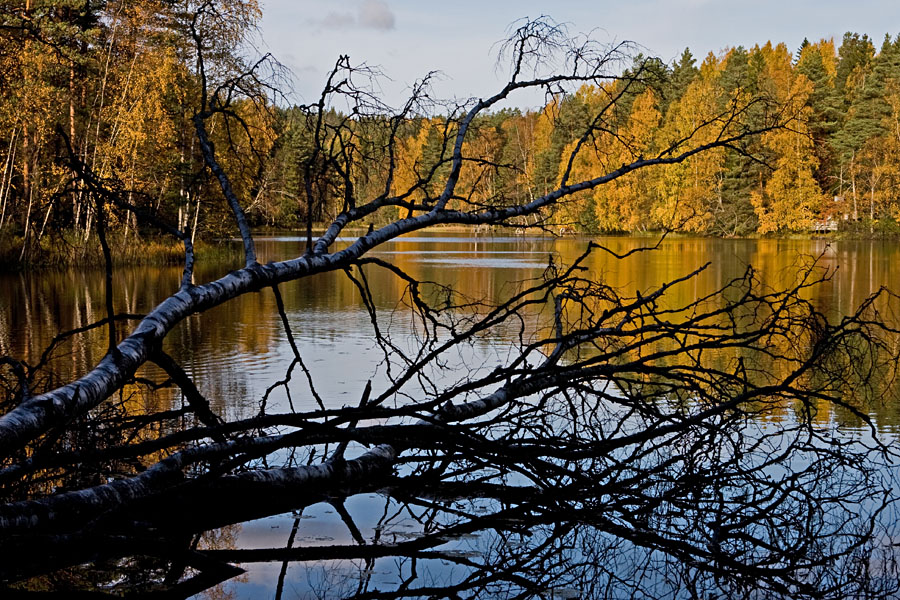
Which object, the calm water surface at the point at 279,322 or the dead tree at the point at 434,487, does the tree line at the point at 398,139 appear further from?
the calm water surface at the point at 279,322

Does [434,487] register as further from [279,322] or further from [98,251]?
[98,251]

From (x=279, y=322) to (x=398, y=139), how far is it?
11.4 meters

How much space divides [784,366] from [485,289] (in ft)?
36.3

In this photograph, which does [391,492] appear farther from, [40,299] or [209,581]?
[40,299]

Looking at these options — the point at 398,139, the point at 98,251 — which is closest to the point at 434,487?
the point at 398,139

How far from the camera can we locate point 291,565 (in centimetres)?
421

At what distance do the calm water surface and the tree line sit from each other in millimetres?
1674

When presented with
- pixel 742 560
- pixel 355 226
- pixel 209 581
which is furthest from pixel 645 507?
pixel 355 226

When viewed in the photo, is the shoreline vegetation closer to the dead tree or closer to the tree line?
the tree line

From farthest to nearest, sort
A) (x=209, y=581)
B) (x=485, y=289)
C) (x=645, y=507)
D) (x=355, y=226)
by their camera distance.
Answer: (x=355, y=226), (x=485, y=289), (x=645, y=507), (x=209, y=581)

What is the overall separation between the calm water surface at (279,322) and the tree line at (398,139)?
5.49 ft

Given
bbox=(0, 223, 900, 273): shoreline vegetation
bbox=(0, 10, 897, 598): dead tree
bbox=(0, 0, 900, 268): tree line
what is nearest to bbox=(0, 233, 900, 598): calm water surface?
bbox=(0, 10, 897, 598): dead tree

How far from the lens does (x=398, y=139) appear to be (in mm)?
5680

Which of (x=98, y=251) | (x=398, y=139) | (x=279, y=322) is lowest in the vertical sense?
(x=279, y=322)
